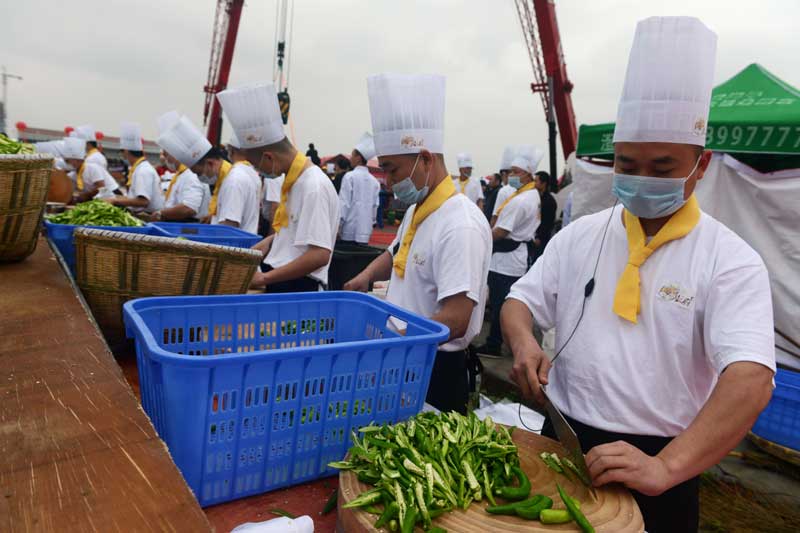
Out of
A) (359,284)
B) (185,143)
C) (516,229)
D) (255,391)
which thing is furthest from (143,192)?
(255,391)

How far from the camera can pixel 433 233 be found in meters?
2.28

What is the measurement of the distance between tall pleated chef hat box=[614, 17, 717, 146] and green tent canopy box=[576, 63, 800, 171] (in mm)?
3123

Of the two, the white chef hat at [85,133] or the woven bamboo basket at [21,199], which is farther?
the white chef hat at [85,133]

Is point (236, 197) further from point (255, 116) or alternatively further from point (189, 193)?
point (255, 116)

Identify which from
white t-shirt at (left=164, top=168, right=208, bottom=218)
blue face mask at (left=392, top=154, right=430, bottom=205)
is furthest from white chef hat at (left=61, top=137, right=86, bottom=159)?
blue face mask at (left=392, top=154, right=430, bottom=205)

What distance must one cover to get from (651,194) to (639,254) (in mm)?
185

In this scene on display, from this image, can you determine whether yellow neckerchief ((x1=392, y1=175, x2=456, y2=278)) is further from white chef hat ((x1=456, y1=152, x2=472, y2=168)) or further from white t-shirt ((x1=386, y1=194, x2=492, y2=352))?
white chef hat ((x1=456, y1=152, x2=472, y2=168))

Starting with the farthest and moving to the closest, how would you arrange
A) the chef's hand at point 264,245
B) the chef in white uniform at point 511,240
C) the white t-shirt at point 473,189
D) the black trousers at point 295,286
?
the white t-shirt at point 473,189, the chef in white uniform at point 511,240, the chef's hand at point 264,245, the black trousers at point 295,286

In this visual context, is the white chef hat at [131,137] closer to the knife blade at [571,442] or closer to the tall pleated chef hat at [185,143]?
the tall pleated chef hat at [185,143]

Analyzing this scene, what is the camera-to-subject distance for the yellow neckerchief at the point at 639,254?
1563 millimetres

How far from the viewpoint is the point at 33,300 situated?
77.9 inches

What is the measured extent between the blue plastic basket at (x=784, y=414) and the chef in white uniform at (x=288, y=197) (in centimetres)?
342

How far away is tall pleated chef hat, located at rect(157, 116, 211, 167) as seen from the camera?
5.32 meters

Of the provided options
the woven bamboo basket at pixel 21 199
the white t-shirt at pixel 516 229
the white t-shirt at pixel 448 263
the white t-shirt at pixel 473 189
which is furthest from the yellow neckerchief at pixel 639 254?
the white t-shirt at pixel 473 189
